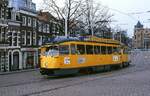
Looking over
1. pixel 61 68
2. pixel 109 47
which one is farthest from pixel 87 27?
pixel 61 68

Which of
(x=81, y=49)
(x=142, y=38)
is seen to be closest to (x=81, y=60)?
(x=81, y=49)

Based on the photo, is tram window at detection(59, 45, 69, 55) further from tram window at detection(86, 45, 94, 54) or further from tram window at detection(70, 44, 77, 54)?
tram window at detection(86, 45, 94, 54)

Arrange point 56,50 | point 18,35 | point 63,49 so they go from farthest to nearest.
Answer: point 18,35, point 63,49, point 56,50

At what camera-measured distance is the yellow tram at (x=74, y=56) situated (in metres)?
30.0

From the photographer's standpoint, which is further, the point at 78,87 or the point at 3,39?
the point at 3,39

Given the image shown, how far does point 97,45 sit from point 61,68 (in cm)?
705

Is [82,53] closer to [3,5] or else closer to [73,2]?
[3,5]

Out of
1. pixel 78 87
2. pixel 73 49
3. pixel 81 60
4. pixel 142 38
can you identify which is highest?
pixel 142 38

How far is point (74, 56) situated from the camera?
31344 millimetres

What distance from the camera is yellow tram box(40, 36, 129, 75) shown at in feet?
98.6

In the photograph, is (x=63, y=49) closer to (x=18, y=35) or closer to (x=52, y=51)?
(x=52, y=51)

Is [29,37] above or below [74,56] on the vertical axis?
above

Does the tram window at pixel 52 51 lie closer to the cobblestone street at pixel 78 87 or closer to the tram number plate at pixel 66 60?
the tram number plate at pixel 66 60

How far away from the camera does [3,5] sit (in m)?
51.0
